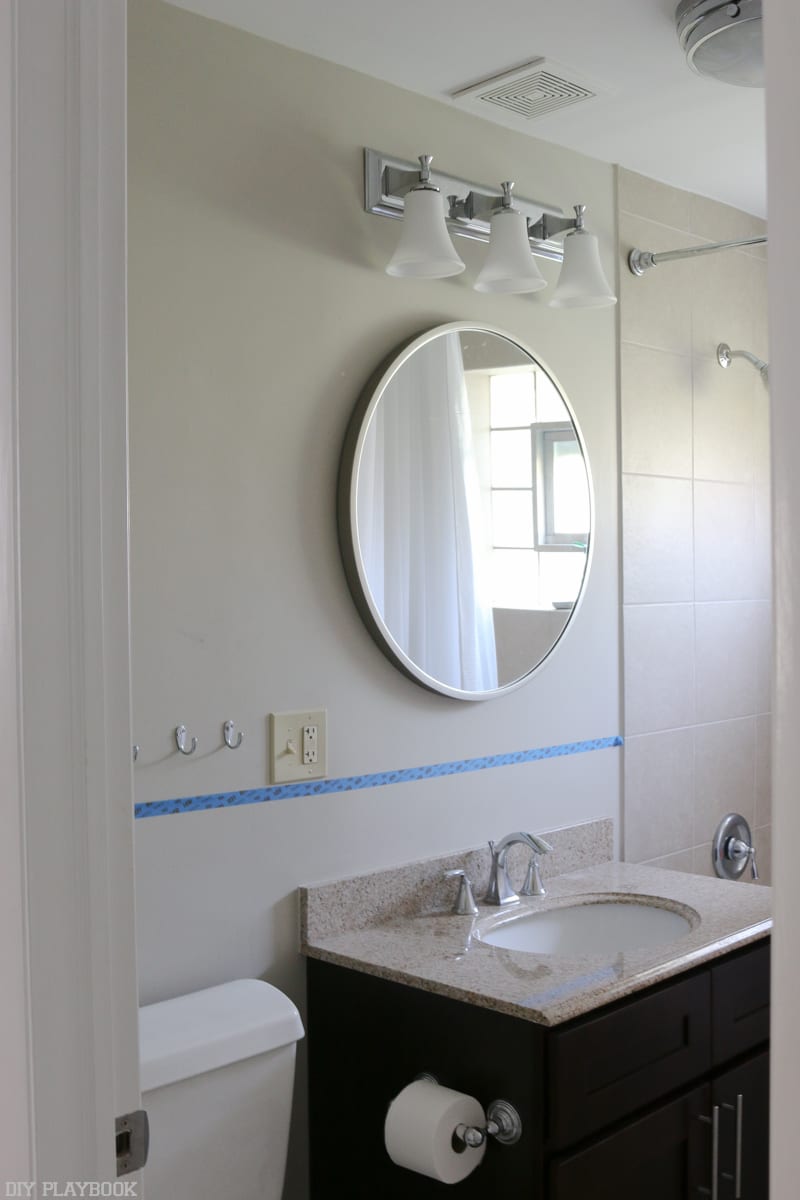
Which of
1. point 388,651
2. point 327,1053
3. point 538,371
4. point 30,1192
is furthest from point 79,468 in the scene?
point 538,371

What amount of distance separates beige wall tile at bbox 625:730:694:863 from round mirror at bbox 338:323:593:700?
46 cm

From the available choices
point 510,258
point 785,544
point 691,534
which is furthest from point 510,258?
point 785,544

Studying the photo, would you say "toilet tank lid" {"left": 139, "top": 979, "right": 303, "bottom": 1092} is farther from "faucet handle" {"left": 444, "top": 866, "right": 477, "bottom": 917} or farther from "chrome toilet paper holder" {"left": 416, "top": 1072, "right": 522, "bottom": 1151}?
"faucet handle" {"left": 444, "top": 866, "right": 477, "bottom": 917}

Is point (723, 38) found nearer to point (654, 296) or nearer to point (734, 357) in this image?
point (654, 296)

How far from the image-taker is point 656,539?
274 centimetres

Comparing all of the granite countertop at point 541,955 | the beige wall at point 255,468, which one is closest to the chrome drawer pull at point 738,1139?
the granite countertop at point 541,955

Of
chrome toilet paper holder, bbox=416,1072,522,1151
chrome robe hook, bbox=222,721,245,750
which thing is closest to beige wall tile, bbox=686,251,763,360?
chrome robe hook, bbox=222,721,245,750

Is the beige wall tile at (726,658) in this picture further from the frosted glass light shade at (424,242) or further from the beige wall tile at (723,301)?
the frosted glass light shade at (424,242)

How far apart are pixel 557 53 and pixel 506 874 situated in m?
1.55

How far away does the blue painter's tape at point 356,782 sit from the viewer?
6.13 ft

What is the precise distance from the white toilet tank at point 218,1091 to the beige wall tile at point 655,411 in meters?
1.51

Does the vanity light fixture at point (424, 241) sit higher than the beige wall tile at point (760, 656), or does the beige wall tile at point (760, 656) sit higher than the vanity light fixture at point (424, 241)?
the vanity light fixture at point (424, 241)

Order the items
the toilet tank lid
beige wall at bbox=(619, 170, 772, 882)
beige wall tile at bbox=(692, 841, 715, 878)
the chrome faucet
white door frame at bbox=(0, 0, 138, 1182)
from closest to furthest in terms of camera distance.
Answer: white door frame at bbox=(0, 0, 138, 1182) → the toilet tank lid → the chrome faucet → beige wall at bbox=(619, 170, 772, 882) → beige wall tile at bbox=(692, 841, 715, 878)

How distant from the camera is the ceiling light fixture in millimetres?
1815
